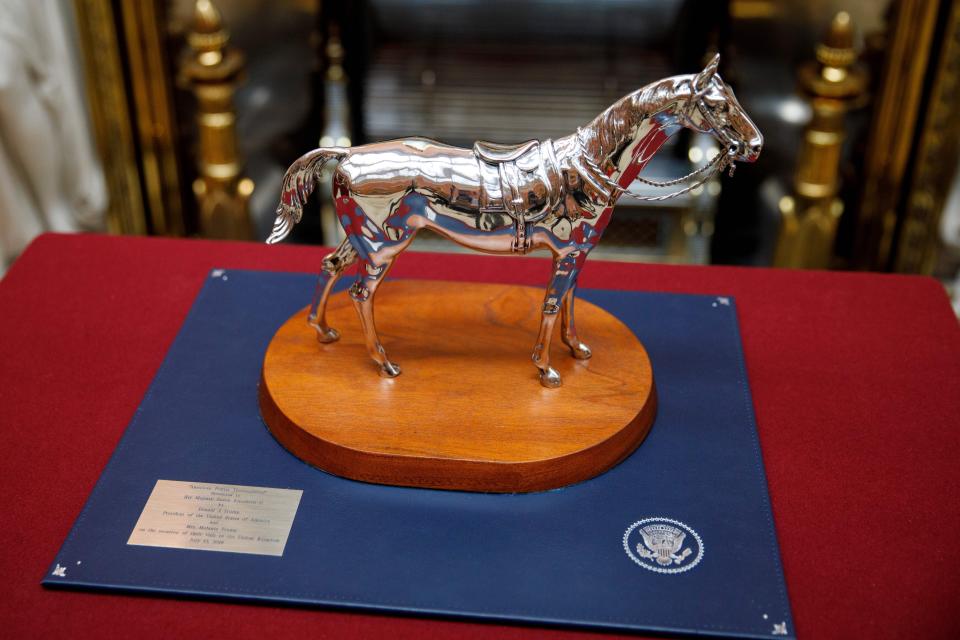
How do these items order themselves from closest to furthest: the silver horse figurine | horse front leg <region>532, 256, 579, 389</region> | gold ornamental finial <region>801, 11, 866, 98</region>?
the silver horse figurine < horse front leg <region>532, 256, 579, 389</region> < gold ornamental finial <region>801, 11, 866, 98</region>

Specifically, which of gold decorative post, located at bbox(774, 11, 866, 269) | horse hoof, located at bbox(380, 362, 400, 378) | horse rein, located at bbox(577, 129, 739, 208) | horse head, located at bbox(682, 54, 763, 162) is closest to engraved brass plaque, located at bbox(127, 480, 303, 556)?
horse hoof, located at bbox(380, 362, 400, 378)

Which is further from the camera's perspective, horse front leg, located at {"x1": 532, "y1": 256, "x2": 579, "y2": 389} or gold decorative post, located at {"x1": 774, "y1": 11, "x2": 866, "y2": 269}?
gold decorative post, located at {"x1": 774, "y1": 11, "x2": 866, "y2": 269}

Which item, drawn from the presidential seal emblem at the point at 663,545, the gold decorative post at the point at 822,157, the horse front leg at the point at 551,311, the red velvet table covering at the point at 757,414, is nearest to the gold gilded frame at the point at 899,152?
the gold decorative post at the point at 822,157

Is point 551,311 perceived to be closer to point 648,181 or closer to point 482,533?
point 648,181

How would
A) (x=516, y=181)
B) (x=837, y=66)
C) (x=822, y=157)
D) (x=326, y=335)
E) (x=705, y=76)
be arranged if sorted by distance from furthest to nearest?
(x=822, y=157)
(x=837, y=66)
(x=326, y=335)
(x=516, y=181)
(x=705, y=76)

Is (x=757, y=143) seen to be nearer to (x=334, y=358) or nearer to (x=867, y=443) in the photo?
(x=867, y=443)

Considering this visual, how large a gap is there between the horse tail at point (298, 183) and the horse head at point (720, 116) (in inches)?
21.3

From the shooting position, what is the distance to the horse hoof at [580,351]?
187 cm

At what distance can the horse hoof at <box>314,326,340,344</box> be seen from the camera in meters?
1.90

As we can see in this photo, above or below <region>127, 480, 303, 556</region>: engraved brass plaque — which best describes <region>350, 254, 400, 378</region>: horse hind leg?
above

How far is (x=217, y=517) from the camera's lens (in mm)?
1646

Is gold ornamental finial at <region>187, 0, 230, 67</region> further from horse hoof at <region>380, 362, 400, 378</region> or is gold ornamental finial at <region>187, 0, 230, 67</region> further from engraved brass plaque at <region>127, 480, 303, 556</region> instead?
engraved brass plaque at <region>127, 480, 303, 556</region>

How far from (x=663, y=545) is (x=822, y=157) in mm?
1695

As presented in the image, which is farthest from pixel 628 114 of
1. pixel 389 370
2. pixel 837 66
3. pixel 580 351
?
pixel 837 66
